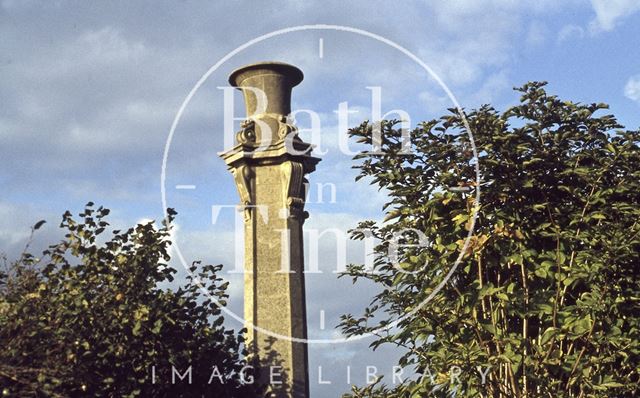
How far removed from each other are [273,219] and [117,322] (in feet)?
9.43

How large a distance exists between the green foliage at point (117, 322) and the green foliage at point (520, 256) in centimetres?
292

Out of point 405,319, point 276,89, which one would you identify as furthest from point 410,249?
point 276,89

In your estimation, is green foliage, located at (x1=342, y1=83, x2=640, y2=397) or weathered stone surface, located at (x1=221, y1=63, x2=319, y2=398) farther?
weathered stone surface, located at (x1=221, y1=63, x2=319, y2=398)

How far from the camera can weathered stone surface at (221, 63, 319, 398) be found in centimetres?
1320

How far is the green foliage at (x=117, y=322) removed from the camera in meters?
11.2

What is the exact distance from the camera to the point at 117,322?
12328mm

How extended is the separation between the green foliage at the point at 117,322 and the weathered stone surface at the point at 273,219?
573 millimetres

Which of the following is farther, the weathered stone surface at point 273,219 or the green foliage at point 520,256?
the weathered stone surface at point 273,219

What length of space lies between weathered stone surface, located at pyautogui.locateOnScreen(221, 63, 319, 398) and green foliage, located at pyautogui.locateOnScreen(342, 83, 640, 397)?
6.69 ft

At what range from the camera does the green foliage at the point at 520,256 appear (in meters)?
10.1

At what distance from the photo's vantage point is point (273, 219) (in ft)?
44.2

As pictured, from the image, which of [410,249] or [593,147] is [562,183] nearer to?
[593,147]

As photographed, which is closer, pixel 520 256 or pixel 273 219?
pixel 520 256

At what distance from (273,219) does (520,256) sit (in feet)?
14.6
